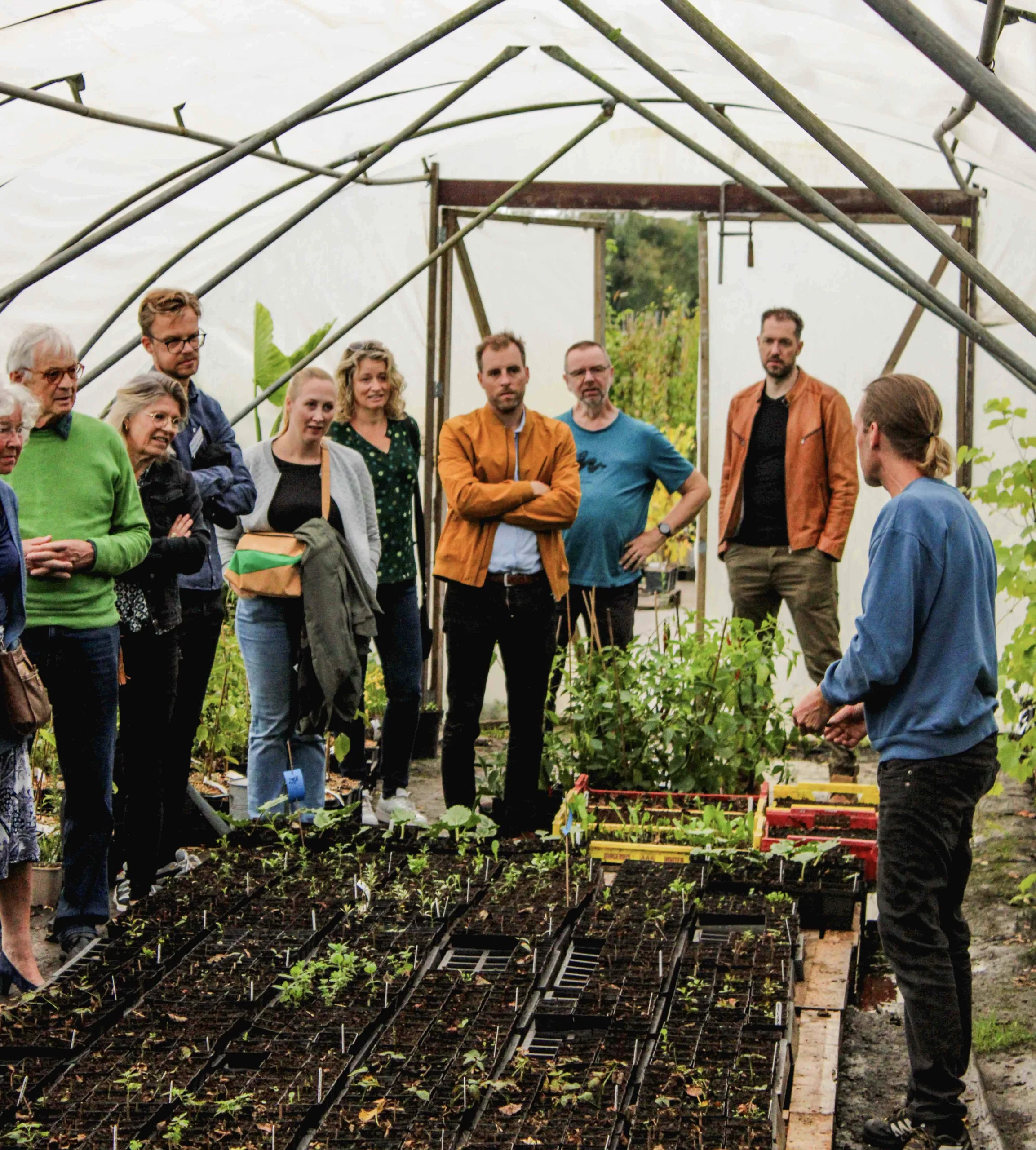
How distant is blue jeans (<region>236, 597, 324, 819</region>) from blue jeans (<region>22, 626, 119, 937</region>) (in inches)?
29.7

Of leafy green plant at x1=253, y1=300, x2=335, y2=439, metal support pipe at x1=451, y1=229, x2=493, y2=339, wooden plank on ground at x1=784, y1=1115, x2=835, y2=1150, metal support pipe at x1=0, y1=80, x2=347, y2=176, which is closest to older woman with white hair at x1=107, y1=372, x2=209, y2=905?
metal support pipe at x1=0, y1=80, x2=347, y2=176

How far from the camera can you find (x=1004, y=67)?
12.8ft

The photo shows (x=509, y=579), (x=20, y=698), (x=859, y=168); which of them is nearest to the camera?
(x=859, y=168)

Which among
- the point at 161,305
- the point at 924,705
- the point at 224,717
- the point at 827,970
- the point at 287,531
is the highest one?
the point at 161,305

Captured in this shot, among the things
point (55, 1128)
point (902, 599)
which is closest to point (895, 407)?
point (902, 599)

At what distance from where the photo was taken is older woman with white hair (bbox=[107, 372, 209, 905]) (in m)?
4.04

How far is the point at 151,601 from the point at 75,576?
0.35 meters

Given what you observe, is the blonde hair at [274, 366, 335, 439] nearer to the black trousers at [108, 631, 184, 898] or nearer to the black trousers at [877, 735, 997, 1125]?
the black trousers at [108, 631, 184, 898]

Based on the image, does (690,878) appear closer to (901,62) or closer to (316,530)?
(316,530)

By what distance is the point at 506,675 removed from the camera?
4918 mm

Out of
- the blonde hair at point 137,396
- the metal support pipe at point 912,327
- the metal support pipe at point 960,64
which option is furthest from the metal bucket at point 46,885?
the metal support pipe at point 912,327

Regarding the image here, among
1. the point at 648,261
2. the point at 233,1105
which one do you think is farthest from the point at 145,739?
the point at 648,261

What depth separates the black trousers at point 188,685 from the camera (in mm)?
4379

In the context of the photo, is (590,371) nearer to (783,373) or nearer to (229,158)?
(783,373)
